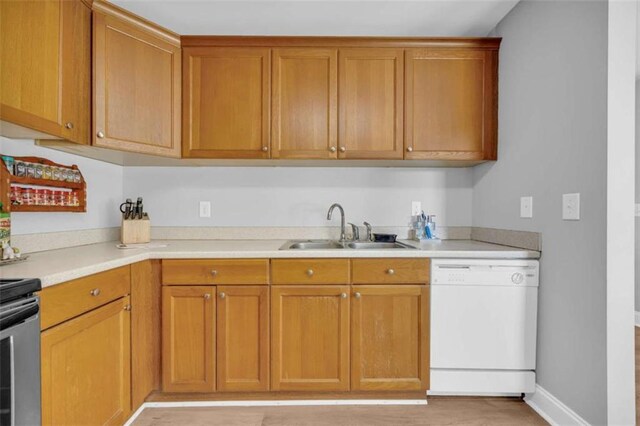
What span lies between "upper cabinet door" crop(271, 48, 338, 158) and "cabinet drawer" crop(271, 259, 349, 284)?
0.68 m

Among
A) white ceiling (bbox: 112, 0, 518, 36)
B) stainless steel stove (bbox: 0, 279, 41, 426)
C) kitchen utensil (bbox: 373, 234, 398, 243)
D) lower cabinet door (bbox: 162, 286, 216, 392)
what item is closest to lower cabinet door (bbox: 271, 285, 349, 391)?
lower cabinet door (bbox: 162, 286, 216, 392)

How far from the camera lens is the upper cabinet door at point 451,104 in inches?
83.6

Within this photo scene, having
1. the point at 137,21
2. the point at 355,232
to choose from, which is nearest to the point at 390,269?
the point at 355,232

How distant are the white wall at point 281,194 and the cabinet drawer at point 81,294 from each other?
2.96 feet

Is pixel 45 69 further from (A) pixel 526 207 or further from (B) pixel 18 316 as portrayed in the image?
(A) pixel 526 207

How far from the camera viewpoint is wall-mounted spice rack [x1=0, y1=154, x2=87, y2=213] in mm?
1556

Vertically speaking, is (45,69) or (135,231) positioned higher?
(45,69)

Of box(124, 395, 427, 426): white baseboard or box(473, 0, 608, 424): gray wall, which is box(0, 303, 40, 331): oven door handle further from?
box(473, 0, 608, 424): gray wall

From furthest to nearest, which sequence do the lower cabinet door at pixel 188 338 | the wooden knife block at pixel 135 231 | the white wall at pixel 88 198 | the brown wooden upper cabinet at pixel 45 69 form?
the wooden knife block at pixel 135 231 → the lower cabinet door at pixel 188 338 → the white wall at pixel 88 198 → the brown wooden upper cabinet at pixel 45 69

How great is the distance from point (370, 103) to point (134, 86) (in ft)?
4.51

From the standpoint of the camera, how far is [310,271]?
1.84 metres

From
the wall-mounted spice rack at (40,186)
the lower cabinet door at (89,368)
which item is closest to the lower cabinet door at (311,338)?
the lower cabinet door at (89,368)

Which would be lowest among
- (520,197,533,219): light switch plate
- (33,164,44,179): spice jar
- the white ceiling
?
(520,197,533,219): light switch plate

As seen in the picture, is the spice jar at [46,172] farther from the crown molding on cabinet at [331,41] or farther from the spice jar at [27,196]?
the crown molding on cabinet at [331,41]
